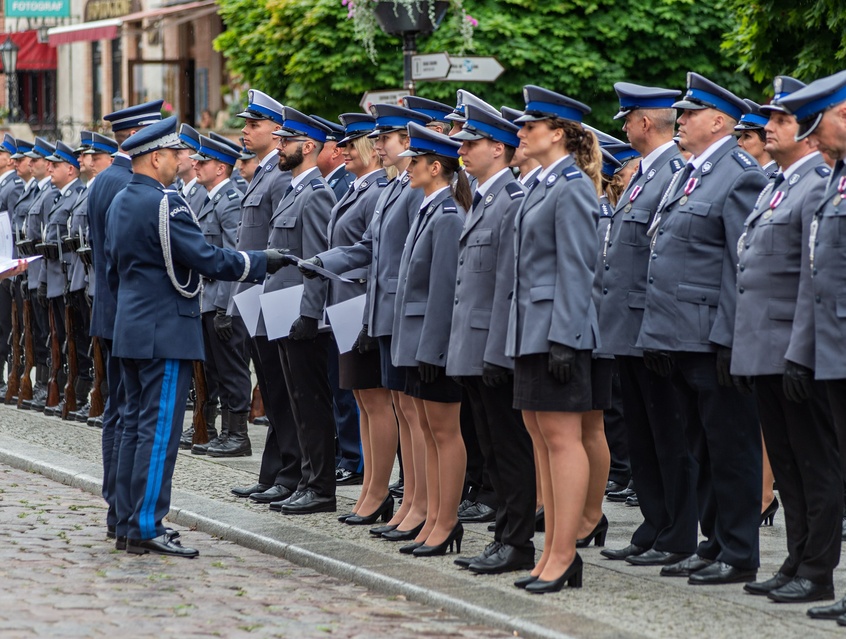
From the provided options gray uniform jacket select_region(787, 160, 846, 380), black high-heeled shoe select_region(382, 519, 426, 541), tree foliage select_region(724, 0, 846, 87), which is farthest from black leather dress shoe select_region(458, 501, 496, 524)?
tree foliage select_region(724, 0, 846, 87)

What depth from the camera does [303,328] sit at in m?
9.14

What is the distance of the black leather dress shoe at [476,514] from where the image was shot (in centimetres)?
902

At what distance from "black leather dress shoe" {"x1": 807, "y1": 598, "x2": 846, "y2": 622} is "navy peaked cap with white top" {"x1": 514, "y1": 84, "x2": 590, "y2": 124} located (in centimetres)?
235

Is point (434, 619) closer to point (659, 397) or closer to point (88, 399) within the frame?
point (659, 397)

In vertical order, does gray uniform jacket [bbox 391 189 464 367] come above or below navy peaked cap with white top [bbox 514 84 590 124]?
below

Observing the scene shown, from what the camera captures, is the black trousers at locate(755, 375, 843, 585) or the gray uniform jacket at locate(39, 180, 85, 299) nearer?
the black trousers at locate(755, 375, 843, 585)

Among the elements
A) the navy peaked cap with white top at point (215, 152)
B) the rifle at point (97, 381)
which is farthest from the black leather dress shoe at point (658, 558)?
the rifle at point (97, 381)

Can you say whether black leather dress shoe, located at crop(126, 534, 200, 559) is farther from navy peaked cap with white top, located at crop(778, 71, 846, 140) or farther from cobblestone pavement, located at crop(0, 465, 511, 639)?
navy peaked cap with white top, located at crop(778, 71, 846, 140)

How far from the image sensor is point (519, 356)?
698 cm

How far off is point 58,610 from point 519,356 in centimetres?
225

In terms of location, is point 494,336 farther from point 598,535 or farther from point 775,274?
point 598,535

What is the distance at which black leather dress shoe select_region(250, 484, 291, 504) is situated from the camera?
31.4 ft

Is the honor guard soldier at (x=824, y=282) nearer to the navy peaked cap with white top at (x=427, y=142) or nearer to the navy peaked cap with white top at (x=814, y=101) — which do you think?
the navy peaked cap with white top at (x=814, y=101)

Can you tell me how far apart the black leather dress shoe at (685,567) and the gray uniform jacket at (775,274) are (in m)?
1.02
